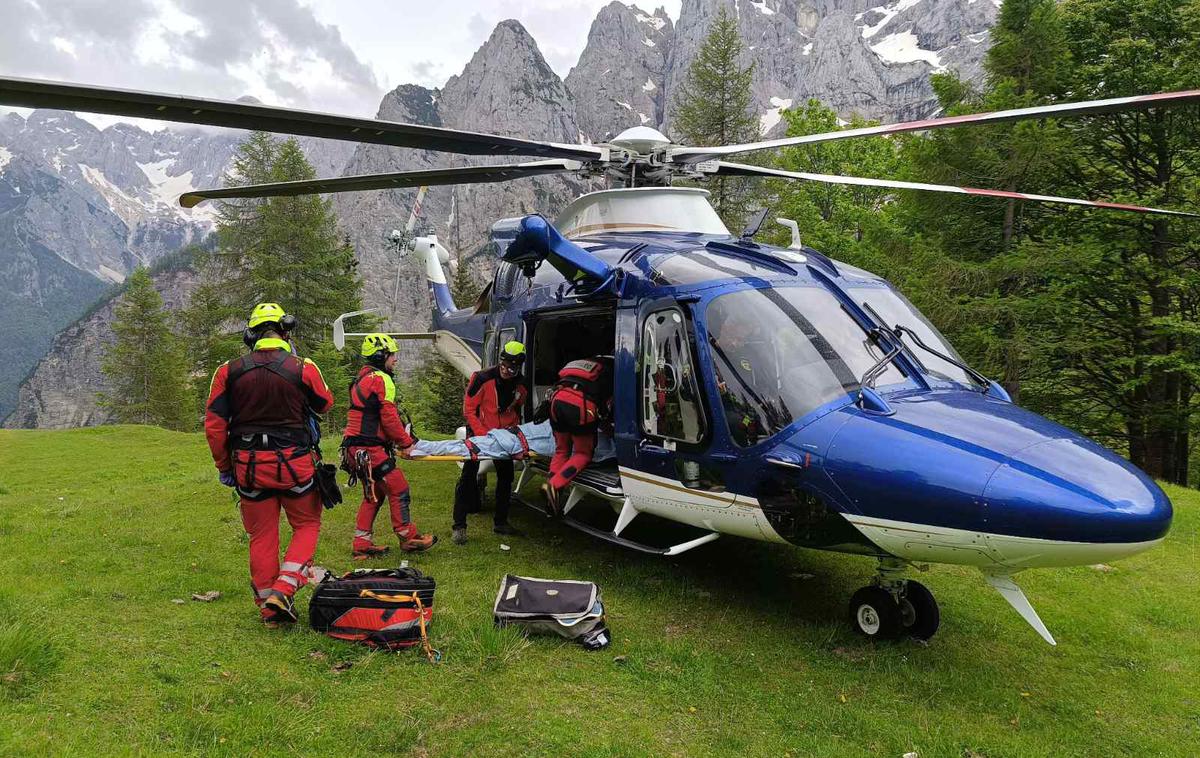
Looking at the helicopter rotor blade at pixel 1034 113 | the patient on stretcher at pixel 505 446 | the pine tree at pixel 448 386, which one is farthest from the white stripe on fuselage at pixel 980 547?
the pine tree at pixel 448 386

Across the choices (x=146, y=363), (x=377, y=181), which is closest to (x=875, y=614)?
(x=377, y=181)

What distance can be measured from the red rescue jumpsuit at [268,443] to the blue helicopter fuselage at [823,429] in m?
2.19

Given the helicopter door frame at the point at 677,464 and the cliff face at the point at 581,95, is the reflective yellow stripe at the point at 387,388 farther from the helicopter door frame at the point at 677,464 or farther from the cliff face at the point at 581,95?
the cliff face at the point at 581,95

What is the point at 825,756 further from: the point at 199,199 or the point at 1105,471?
the point at 199,199

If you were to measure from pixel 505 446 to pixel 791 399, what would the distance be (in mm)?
3192

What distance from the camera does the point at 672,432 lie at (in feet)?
16.7

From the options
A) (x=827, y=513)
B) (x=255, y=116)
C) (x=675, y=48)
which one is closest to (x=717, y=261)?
(x=827, y=513)

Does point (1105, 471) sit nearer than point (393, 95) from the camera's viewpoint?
Yes

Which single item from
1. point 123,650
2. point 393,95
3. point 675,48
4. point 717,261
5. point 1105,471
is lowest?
point 123,650

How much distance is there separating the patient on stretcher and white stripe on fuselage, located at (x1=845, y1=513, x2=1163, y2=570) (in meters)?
2.99

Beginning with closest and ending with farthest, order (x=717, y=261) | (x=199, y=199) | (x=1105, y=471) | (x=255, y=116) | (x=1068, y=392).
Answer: (x=1105, y=471), (x=255, y=116), (x=717, y=261), (x=199, y=199), (x=1068, y=392)

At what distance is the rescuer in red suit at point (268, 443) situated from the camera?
4.48m

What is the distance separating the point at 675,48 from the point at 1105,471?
17938 cm

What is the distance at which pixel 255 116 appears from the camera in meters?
4.46
